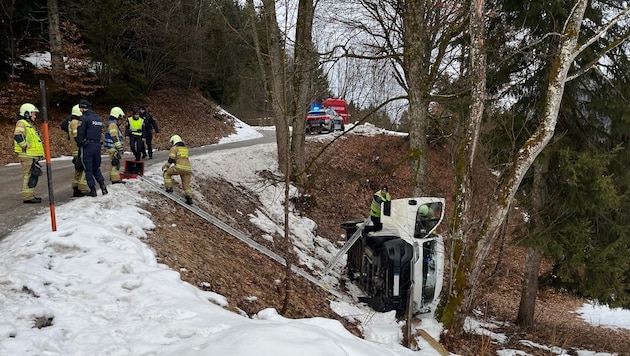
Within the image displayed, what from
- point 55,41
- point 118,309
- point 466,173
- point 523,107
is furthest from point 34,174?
point 55,41

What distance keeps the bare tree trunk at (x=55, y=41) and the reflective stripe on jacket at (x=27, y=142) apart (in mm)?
11927

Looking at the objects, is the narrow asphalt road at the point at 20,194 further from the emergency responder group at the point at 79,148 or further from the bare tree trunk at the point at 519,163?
the bare tree trunk at the point at 519,163

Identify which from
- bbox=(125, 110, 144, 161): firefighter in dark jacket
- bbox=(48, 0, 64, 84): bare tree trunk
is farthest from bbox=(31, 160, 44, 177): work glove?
bbox=(48, 0, 64, 84): bare tree trunk

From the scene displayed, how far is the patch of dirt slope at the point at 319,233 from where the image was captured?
24.0ft

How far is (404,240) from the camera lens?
879 cm

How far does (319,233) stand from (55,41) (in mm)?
14081

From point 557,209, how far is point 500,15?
4721 millimetres

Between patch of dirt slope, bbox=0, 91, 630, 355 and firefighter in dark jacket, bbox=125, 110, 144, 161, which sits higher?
firefighter in dark jacket, bbox=125, 110, 144, 161

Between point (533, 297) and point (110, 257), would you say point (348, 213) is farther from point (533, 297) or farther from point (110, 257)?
point (110, 257)

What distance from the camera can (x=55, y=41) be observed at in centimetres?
1866

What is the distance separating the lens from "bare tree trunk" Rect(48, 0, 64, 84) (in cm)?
1872

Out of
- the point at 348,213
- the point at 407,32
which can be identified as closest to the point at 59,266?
the point at 407,32

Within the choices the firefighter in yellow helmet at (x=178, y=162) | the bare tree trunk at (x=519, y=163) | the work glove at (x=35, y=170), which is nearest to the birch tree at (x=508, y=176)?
the bare tree trunk at (x=519, y=163)

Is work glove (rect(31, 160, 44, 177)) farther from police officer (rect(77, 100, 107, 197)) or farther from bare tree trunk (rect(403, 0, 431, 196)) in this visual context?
bare tree trunk (rect(403, 0, 431, 196))
